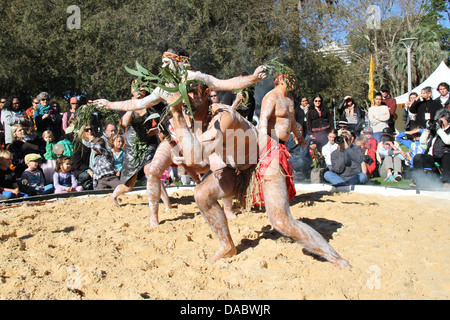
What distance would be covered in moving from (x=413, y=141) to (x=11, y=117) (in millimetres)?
8821

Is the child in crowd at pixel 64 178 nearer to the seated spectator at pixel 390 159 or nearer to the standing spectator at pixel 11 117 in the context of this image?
the standing spectator at pixel 11 117

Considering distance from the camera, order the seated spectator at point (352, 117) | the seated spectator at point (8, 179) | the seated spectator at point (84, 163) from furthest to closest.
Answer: the seated spectator at point (352, 117)
the seated spectator at point (84, 163)
the seated spectator at point (8, 179)

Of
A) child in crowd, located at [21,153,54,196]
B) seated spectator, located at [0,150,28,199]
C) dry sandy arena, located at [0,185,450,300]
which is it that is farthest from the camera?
child in crowd, located at [21,153,54,196]

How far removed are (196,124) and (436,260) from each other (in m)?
2.38

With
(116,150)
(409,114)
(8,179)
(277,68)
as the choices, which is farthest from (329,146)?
(8,179)

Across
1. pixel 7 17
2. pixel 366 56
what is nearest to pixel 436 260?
pixel 7 17

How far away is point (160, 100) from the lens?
4.67 metres

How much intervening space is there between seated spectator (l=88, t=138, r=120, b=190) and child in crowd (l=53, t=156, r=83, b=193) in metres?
0.44

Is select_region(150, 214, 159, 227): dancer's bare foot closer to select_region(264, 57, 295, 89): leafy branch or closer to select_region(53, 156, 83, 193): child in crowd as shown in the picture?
select_region(264, 57, 295, 89): leafy branch

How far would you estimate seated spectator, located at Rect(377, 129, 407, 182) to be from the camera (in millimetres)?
9398

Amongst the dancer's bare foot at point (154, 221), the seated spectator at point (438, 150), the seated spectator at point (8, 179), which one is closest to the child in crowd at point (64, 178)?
the seated spectator at point (8, 179)

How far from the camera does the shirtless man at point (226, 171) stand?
11.7 feet

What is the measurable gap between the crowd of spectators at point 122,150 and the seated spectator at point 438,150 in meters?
0.02

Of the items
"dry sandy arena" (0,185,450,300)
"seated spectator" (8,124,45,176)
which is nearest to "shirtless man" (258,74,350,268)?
"dry sandy arena" (0,185,450,300)
